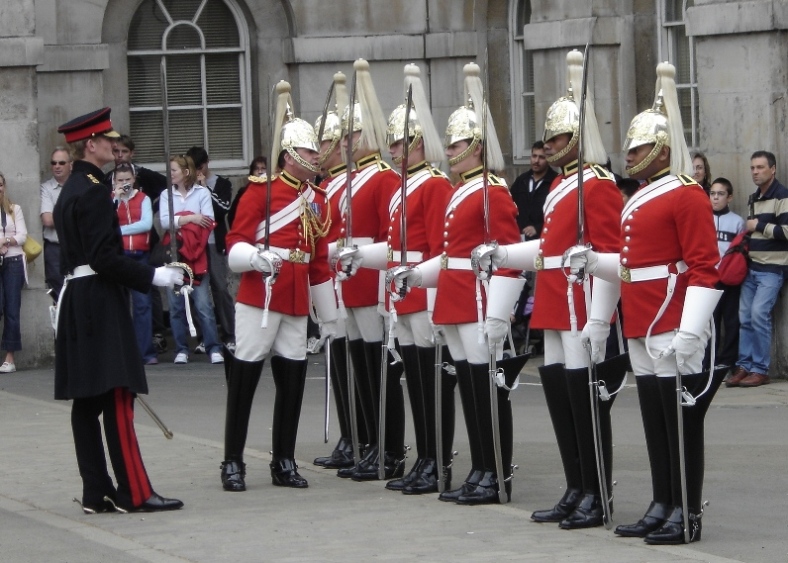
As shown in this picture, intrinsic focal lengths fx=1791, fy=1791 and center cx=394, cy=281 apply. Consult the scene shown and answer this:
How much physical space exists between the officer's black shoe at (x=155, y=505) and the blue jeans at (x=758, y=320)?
602cm

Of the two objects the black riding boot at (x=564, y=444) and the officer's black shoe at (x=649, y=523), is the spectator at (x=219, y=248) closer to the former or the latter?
the black riding boot at (x=564, y=444)

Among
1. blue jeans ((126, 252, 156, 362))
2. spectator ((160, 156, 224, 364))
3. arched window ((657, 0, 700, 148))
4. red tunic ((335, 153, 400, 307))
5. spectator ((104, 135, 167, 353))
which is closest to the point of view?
red tunic ((335, 153, 400, 307))

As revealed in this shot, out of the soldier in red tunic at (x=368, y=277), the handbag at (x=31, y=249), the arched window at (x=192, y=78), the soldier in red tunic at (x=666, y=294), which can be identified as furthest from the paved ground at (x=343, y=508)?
the arched window at (x=192, y=78)

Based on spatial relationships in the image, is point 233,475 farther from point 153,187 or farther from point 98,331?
point 153,187

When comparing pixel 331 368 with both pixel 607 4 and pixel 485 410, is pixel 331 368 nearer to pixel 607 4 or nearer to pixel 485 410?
pixel 485 410

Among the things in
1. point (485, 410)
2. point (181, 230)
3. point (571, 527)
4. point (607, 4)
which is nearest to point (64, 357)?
point (485, 410)

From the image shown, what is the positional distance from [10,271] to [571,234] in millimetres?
8083

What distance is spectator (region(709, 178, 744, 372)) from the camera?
1378cm

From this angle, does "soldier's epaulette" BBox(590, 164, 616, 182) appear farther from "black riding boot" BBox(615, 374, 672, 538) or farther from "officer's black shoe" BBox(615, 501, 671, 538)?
"officer's black shoe" BBox(615, 501, 671, 538)

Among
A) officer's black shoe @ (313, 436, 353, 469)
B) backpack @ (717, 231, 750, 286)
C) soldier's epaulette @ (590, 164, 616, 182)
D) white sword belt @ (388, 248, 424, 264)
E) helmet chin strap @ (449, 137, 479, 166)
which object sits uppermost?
helmet chin strap @ (449, 137, 479, 166)

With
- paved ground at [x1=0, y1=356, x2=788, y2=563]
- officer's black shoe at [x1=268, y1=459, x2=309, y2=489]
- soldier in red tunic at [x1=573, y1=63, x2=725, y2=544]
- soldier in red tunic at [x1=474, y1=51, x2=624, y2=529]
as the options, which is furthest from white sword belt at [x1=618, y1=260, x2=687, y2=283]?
officer's black shoe at [x1=268, y1=459, x2=309, y2=489]

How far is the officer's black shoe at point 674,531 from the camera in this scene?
7.71 meters

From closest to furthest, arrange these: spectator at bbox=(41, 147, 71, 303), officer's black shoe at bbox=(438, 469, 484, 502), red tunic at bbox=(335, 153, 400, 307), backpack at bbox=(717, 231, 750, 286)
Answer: officer's black shoe at bbox=(438, 469, 484, 502) < red tunic at bbox=(335, 153, 400, 307) < backpack at bbox=(717, 231, 750, 286) < spectator at bbox=(41, 147, 71, 303)

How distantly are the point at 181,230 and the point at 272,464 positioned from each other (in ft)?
20.2
